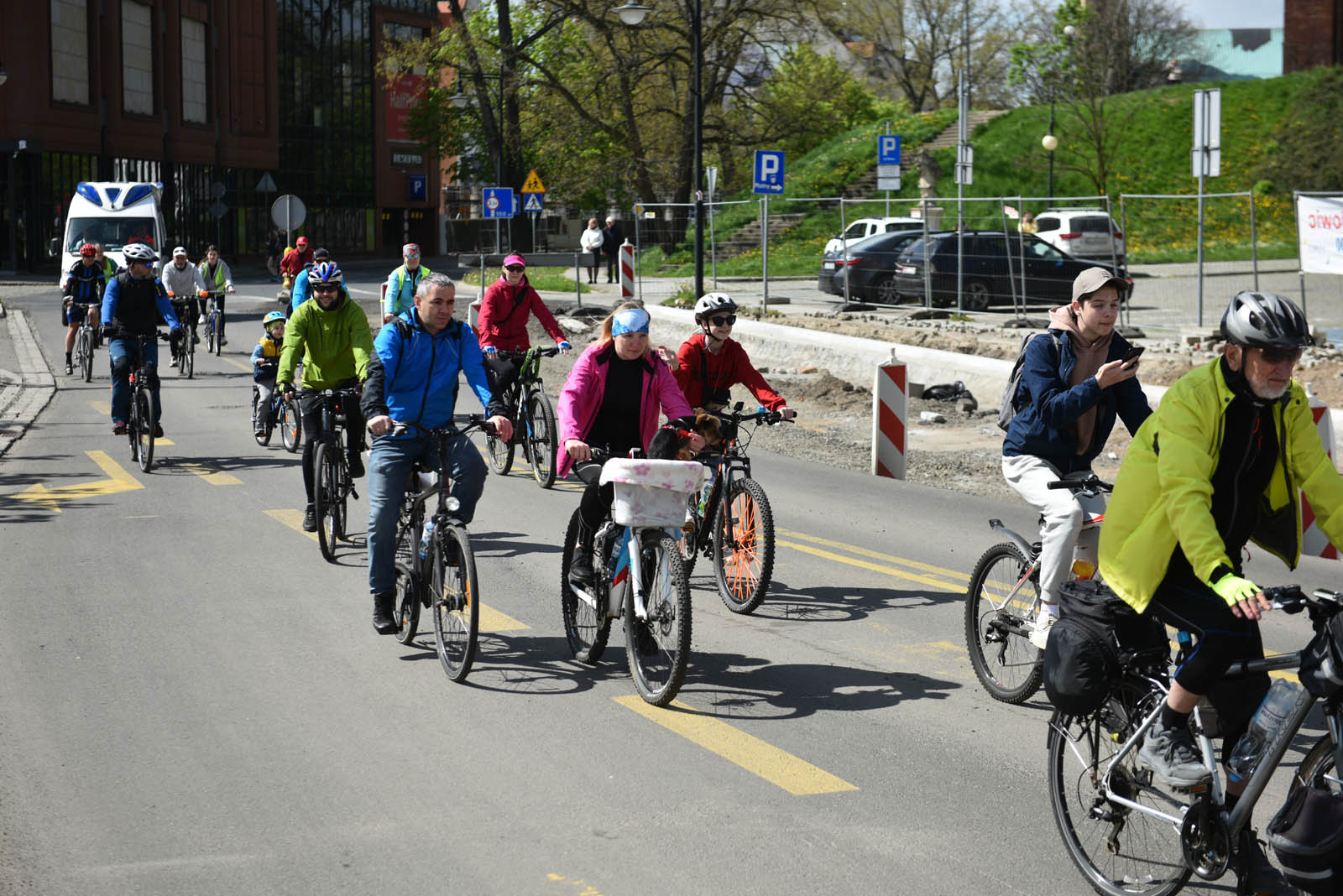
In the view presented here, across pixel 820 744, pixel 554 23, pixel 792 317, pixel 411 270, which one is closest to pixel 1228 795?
pixel 820 744

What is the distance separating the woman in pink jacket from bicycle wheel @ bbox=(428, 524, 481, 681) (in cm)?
56

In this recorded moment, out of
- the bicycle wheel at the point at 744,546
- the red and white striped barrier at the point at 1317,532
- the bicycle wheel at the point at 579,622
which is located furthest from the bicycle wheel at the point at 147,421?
the red and white striped barrier at the point at 1317,532

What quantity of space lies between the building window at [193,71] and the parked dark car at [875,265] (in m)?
42.5

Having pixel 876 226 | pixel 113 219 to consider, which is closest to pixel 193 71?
pixel 113 219

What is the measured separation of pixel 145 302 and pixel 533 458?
389cm

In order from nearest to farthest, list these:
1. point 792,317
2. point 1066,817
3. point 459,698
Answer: point 1066,817, point 459,698, point 792,317

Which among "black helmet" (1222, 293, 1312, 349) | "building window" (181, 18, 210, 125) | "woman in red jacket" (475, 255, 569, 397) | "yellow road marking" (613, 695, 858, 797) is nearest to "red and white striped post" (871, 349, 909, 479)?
"woman in red jacket" (475, 255, 569, 397)

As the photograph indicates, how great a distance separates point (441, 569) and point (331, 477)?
3070mm

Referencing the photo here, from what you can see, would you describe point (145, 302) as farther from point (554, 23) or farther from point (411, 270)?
point (554, 23)

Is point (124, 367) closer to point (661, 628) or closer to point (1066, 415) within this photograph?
point (661, 628)

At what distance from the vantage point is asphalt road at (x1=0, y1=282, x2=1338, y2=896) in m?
4.76

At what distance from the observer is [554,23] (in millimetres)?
48281

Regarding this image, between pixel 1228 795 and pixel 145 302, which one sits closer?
pixel 1228 795

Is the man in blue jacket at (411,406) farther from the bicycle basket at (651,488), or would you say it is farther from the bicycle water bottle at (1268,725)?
the bicycle water bottle at (1268,725)
